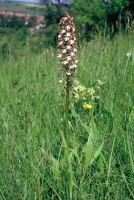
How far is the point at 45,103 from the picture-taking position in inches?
98.6

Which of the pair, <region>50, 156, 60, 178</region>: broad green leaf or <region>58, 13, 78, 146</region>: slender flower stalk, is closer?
<region>50, 156, 60, 178</region>: broad green leaf

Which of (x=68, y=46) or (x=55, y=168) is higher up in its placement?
(x=68, y=46)

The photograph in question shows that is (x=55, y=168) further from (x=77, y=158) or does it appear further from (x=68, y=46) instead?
(x=68, y=46)

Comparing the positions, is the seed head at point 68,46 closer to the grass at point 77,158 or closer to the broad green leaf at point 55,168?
the grass at point 77,158

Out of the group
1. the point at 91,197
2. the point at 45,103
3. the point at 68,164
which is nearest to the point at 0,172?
the point at 68,164

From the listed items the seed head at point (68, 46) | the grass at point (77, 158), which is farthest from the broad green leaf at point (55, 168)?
the seed head at point (68, 46)

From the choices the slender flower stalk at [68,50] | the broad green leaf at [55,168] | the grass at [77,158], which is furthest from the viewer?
the slender flower stalk at [68,50]

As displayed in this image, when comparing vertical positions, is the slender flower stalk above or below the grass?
above

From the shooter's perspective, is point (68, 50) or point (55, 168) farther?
point (68, 50)

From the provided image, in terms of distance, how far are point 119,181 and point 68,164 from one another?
21 cm

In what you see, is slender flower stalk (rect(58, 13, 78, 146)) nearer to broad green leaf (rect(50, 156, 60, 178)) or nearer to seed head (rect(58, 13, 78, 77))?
seed head (rect(58, 13, 78, 77))

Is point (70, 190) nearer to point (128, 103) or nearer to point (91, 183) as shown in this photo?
point (91, 183)

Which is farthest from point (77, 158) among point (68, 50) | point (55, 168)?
point (68, 50)

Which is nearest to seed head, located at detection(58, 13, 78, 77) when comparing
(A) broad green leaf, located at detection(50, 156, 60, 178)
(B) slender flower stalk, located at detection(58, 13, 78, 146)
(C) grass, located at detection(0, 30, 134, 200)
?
(B) slender flower stalk, located at detection(58, 13, 78, 146)
